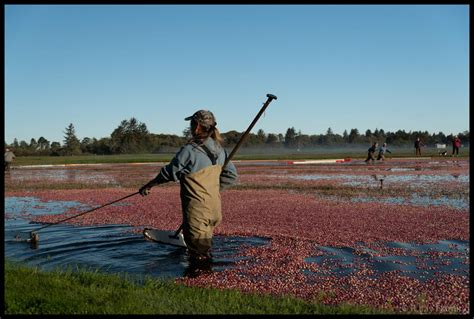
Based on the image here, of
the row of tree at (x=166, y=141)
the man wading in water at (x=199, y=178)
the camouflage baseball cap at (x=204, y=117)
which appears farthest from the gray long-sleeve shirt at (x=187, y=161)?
the row of tree at (x=166, y=141)

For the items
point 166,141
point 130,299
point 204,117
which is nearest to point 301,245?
point 204,117

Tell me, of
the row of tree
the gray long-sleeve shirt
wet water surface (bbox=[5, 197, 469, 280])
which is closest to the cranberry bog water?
wet water surface (bbox=[5, 197, 469, 280])

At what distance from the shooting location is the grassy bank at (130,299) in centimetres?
542

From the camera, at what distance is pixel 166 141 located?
116000mm

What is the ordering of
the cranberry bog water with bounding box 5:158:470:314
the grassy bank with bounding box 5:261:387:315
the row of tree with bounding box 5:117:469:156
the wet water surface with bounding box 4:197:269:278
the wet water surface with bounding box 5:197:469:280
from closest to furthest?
1. the grassy bank with bounding box 5:261:387:315
2. the cranberry bog water with bounding box 5:158:470:314
3. the wet water surface with bounding box 5:197:469:280
4. the wet water surface with bounding box 4:197:269:278
5. the row of tree with bounding box 5:117:469:156

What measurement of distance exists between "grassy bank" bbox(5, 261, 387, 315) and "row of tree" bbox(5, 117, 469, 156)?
74854 mm

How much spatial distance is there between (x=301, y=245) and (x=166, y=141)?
108 meters

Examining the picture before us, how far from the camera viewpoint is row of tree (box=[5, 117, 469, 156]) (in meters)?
107

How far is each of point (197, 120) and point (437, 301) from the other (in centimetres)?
432

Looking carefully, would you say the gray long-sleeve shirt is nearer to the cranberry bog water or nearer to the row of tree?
the cranberry bog water

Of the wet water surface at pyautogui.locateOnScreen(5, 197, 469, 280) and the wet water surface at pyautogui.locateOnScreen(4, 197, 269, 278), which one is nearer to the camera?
the wet water surface at pyautogui.locateOnScreen(5, 197, 469, 280)

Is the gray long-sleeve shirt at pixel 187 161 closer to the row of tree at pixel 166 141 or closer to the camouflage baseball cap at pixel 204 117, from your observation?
the camouflage baseball cap at pixel 204 117

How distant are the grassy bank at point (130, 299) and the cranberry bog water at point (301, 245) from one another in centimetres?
53

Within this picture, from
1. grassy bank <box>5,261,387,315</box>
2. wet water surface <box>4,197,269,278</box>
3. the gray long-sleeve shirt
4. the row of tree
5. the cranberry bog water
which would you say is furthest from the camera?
the row of tree
